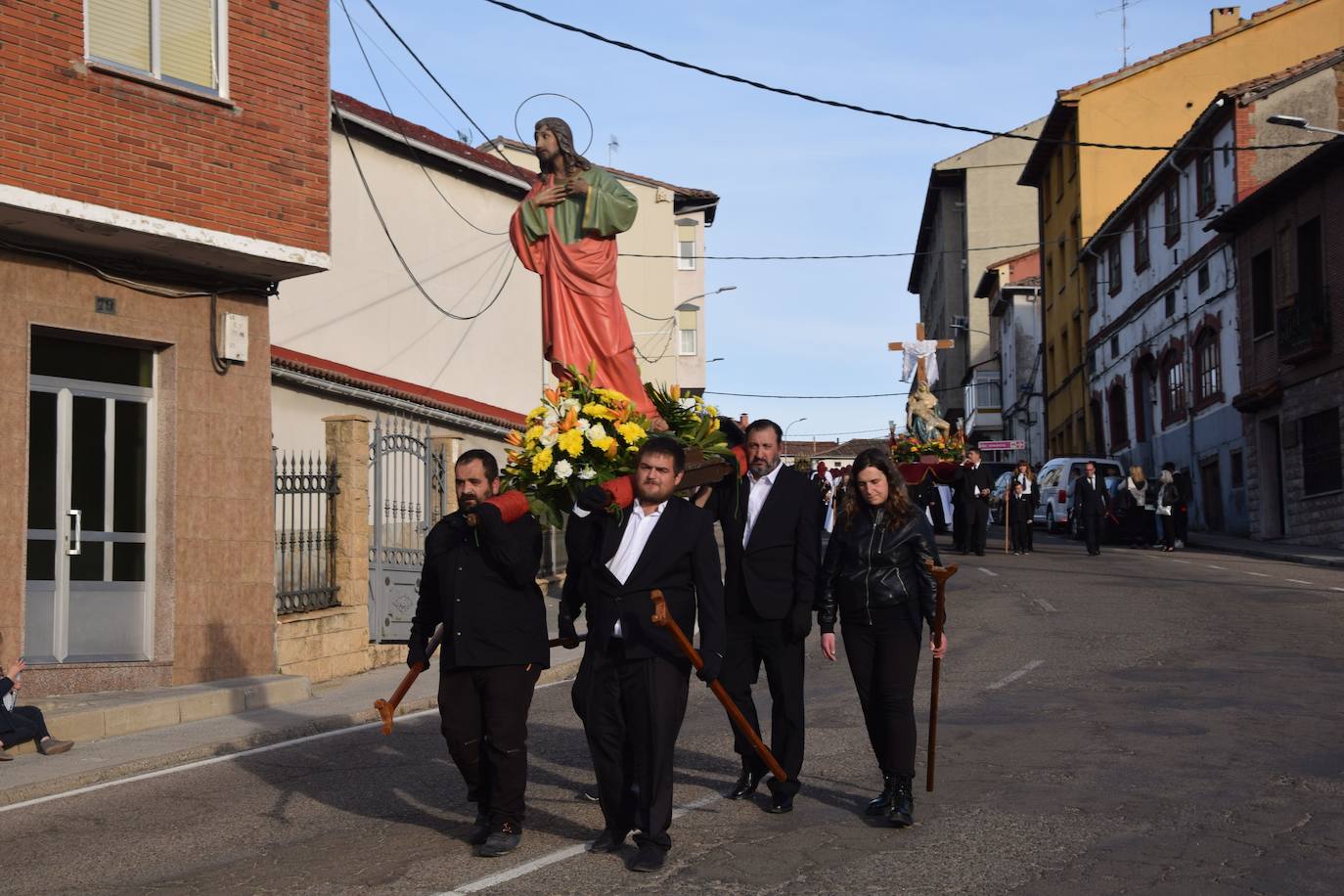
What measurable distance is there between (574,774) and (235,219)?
7.38 metres

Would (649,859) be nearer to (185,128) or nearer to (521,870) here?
(521,870)

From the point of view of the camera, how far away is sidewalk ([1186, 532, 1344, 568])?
2748cm

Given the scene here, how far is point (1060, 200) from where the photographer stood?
52969 millimetres

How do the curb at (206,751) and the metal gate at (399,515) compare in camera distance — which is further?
the metal gate at (399,515)

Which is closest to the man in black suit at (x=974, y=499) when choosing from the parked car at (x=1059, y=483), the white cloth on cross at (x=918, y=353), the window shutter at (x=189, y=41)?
the parked car at (x=1059, y=483)

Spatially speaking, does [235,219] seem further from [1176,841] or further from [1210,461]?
[1210,461]

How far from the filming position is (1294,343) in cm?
3158

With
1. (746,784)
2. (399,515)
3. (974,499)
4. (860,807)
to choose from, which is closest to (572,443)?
(746,784)

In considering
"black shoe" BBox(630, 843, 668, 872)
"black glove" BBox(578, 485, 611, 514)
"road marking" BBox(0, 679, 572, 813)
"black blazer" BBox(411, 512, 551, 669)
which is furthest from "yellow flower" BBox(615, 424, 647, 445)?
"road marking" BBox(0, 679, 572, 813)

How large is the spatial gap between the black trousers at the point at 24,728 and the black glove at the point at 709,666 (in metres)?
6.04

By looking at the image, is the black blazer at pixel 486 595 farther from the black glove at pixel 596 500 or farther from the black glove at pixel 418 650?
the black glove at pixel 596 500

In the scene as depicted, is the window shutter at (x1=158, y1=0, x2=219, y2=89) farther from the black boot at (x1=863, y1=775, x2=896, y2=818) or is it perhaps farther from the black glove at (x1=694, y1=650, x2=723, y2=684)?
the black boot at (x1=863, y1=775, x2=896, y2=818)

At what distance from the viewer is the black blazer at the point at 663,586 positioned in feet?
22.7

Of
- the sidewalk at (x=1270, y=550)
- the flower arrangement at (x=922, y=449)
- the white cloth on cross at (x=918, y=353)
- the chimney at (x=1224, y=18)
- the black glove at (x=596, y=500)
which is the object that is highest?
the chimney at (x=1224, y=18)
